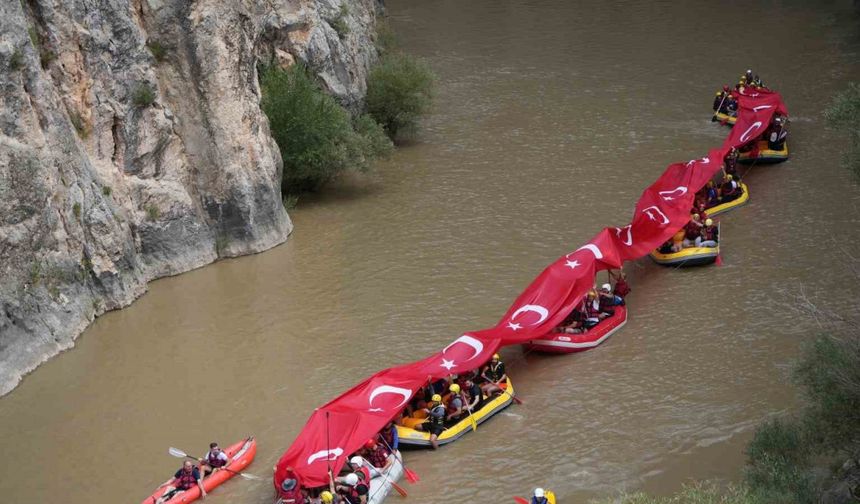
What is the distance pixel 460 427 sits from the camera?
64.5 ft

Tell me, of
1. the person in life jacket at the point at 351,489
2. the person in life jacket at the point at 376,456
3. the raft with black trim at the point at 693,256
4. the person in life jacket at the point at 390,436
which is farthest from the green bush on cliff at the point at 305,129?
the person in life jacket at the point at 351,489

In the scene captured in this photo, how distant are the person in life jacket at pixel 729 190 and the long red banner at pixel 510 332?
1.98 ft

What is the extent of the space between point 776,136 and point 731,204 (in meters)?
4.70

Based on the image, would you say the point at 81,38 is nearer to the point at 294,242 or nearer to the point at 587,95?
the point at 294,242

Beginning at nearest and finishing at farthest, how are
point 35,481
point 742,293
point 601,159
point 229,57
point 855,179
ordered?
1. point 855,179
2. point 35,481
3. point 742,293
4. point 229,57
5. point 601,159

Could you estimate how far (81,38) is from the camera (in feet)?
79.9

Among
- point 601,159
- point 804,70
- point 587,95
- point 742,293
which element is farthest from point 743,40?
point 742,293

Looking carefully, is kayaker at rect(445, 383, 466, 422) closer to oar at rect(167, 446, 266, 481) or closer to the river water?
the river water

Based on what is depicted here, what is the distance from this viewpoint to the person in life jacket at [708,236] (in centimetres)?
2611

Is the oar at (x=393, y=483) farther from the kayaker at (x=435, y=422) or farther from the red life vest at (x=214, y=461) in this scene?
the red life vest at (x=214, y=461)

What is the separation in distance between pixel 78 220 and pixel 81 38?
4.45 metres

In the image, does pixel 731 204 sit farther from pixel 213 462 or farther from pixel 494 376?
pixel 213 462

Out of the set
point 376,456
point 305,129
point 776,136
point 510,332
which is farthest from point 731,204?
point 376,456

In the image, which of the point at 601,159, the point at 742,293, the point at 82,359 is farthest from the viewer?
the point at 601,159
